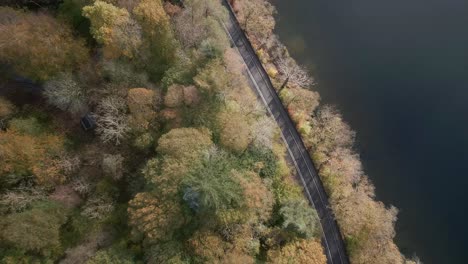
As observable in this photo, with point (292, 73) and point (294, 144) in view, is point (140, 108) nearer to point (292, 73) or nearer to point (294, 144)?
point (294, 144)

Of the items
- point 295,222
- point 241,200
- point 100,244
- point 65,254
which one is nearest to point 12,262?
point 65,254

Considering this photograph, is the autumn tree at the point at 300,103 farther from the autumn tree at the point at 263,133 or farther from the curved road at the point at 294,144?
the autumn tree at the point at 263,133

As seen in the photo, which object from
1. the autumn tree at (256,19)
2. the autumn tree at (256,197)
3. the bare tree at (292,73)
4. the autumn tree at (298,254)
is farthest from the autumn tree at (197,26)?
the autumn tree at (298,254)

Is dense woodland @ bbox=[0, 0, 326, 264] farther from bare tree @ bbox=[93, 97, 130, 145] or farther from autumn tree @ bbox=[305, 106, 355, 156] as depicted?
autumn tree @ bbox=[305, 106, 355, 156]

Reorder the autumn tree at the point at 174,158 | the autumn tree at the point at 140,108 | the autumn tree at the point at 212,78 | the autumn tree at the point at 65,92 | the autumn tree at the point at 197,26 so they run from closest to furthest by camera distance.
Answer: the autumn tree at the point at 174,158, the autumn tree at the point at 140,108, the autumn tree at the point at 212,78, the autumn tree at the point at 65,92, the autumn tree at the point at 197,26

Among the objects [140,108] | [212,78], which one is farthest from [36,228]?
[212,78]

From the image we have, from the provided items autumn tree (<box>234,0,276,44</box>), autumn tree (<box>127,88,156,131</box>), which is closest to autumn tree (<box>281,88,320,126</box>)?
autumn tree (<box>234,0,276,44</box>)
